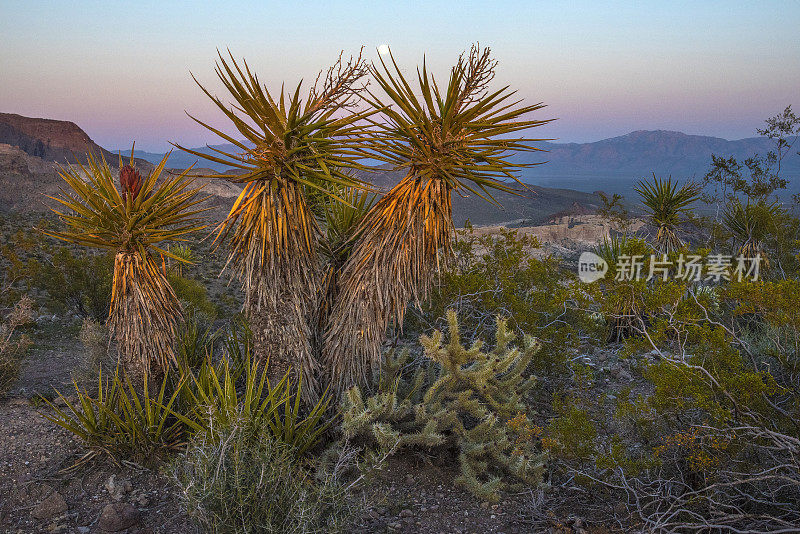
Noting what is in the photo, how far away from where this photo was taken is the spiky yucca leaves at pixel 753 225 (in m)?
10.9

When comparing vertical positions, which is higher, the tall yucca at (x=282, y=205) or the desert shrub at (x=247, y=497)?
the tall yucca at (x=282, y=205)

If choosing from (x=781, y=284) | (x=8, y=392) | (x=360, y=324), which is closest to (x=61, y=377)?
(x=8, y=392)

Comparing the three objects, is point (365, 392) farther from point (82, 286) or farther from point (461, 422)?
point (82, 286)

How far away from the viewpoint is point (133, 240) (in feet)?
15.9

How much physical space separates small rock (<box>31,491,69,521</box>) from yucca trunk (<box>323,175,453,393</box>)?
2.29 metres

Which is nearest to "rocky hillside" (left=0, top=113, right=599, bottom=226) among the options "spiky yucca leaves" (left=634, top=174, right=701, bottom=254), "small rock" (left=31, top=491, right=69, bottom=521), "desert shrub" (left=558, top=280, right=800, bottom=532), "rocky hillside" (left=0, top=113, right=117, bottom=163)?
"rocky hillside" (left=0, top=113, right=117, bottom=163)

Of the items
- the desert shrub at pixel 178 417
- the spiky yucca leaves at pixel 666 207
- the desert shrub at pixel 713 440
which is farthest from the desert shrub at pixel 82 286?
the spiky yucca leaves at pixel 666 207

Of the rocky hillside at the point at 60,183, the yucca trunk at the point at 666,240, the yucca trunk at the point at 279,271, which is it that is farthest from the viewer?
the rocky hillside at the point at 60,183

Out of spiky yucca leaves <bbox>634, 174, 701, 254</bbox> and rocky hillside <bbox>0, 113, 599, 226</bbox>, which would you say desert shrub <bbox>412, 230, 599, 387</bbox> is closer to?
spiky yucca leaves <bbox>634, 174, 701, 254</bbox>

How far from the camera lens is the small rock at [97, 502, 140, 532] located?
378 centimetres

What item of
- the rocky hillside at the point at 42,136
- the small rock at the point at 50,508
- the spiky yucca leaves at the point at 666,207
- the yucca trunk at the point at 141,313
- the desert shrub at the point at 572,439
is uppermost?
the rocky hillside at the point at 42,136

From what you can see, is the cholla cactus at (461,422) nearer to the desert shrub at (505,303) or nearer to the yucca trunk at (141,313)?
the desert shrub at (505,303)

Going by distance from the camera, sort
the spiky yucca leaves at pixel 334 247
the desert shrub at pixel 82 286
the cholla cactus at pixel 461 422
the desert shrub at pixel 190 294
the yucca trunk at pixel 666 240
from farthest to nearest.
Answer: the yucca trunk at pixel 666 240
the desert shrub at pixel 82 286
the desert shrub at pixel 190 294
the spiky yucca leaves at pixel 334 247
the cholla cactus at pixel 461 422

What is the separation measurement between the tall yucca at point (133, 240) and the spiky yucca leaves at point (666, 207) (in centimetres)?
940
